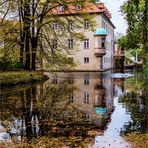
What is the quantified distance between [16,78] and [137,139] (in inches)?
783

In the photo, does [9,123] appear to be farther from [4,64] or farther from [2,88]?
[4,64]

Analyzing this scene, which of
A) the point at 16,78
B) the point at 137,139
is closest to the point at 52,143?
the point at 137,139

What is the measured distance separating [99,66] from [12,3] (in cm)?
3421

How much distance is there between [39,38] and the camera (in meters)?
36.6

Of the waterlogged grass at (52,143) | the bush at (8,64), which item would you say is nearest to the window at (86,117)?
the waterlogged grass at (52,143)

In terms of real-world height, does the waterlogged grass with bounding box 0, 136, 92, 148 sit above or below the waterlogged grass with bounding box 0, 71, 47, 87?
below

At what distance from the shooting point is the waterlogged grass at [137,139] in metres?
9.82

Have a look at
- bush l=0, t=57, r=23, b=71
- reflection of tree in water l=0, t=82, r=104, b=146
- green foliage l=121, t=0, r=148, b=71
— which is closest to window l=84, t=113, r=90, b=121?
reflection of tree in water l=0, t=82, r=104, b=146

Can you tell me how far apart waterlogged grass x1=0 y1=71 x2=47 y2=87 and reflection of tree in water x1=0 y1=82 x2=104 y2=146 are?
733 centimetres

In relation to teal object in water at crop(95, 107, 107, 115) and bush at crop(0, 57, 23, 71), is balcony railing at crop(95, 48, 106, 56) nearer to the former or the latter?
bush at crop(0, 57, 23, 71)

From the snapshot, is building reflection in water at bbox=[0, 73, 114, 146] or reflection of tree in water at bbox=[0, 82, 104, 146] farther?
building reflection in water at bbox=[0, 73, 114, 146]

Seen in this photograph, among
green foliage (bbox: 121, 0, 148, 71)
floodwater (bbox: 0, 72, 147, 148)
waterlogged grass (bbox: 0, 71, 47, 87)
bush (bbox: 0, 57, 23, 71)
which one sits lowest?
floodwater (bbox: 0, 72, 147, 148)

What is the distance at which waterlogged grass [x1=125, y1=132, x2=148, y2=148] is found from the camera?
9.82 metres

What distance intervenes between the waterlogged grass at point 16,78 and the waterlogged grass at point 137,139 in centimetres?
1746
